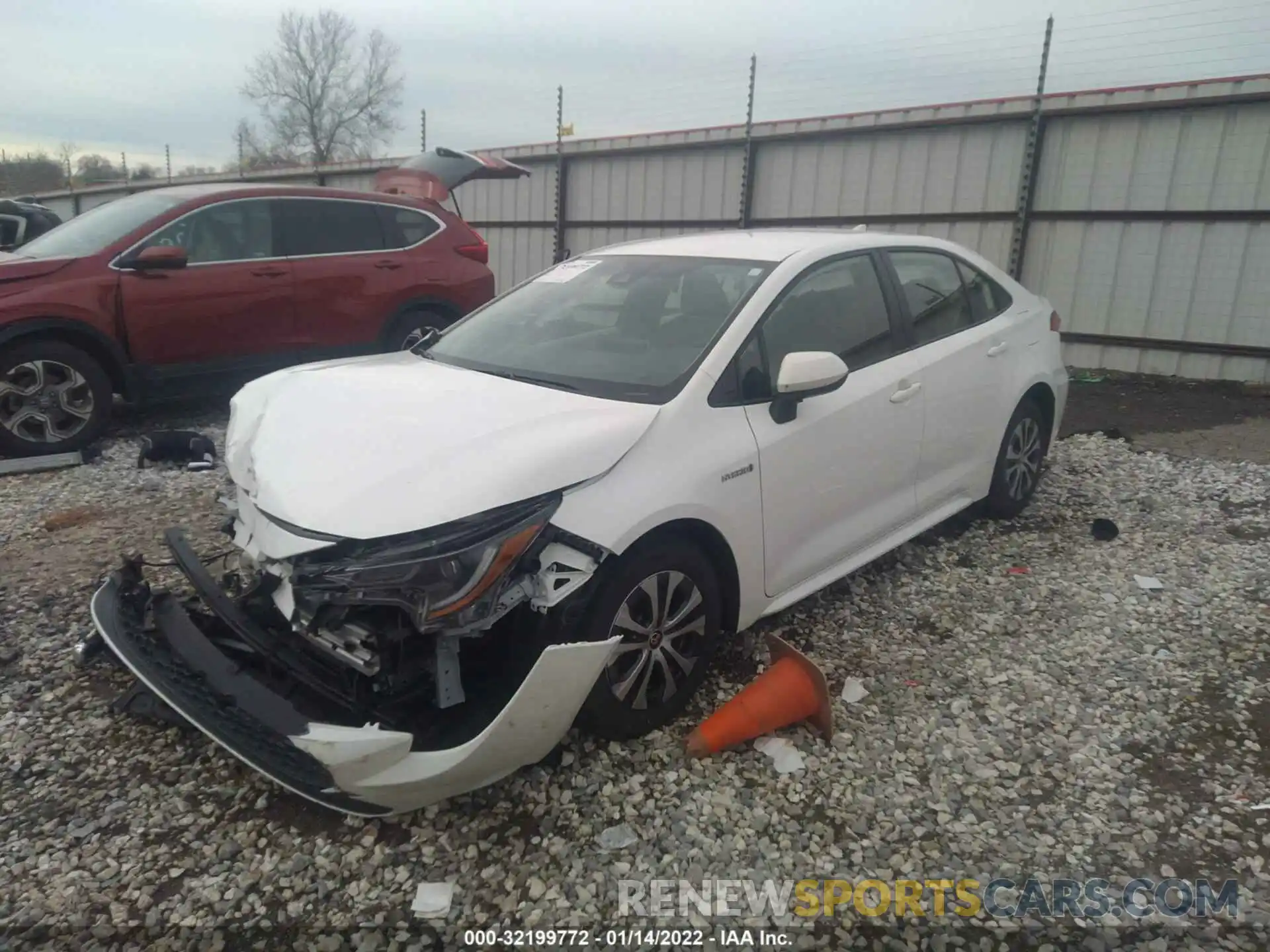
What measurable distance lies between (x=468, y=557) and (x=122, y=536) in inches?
123

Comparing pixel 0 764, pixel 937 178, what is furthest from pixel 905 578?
pixel 937 178

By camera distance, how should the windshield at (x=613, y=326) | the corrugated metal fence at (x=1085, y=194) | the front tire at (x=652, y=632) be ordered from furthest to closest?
the corrugated metal fence at (x=1085, y=194)
the windshield at (x=613, y=326)
the front tire at (x=652, y=632)

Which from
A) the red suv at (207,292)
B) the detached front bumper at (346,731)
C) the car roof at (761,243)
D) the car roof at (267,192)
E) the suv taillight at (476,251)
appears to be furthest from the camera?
the suv taillight at (476,251)

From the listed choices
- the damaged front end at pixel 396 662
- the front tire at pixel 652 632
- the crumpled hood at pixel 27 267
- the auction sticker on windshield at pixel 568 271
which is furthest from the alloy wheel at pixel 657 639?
the crumpled hood at pixel 27 267

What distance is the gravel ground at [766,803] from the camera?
2316mm

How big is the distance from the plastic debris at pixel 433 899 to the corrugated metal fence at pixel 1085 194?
9263 millimetres

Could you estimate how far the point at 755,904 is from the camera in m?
2.38

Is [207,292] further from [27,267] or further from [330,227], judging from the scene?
[330,227]

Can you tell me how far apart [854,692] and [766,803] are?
790 millimetres

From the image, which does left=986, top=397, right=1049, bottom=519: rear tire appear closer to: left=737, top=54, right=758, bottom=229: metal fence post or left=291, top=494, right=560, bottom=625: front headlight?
left=291, top=494, right=560, bottom=625: front headlight

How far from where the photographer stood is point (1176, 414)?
795 cm

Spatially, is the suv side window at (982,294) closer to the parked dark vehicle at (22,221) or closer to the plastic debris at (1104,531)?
the plastic debris at (1104,531)

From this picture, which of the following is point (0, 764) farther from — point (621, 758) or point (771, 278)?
point (771, 278)

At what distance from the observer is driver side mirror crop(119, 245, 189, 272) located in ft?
19.9
